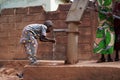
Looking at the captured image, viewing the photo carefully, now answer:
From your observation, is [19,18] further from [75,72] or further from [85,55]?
[75,72]

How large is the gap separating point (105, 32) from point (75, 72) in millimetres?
1077

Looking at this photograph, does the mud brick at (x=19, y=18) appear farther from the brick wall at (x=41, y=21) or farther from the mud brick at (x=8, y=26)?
the mud brick at (x=8, y=26)

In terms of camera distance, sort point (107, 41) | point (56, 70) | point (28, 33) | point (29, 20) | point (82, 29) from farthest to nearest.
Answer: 1. point (29, 20)
2. point (82, 29)
3. point (28, 33)
4. point (107, 41)
5. point (56, 70)

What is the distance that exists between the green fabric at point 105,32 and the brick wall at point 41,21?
12.6 feet

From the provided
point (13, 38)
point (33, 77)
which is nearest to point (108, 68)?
point (33, 77)

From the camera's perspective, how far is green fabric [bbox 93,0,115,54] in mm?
6141

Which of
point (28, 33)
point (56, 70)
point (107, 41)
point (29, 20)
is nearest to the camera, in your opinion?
point (56, 70)

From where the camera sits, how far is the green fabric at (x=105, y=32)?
614 cm

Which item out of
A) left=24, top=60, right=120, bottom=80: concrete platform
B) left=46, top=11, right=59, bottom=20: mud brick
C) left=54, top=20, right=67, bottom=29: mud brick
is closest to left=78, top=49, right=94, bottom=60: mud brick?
left=54, top=20, right=67, bottom=29: mud brick

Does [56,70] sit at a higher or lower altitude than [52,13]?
lower

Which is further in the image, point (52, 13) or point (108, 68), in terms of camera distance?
point (52, 13)

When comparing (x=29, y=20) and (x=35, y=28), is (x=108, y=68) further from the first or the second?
(x=29, y=20)

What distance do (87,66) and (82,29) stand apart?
500cm

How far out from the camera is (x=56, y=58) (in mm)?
10844
